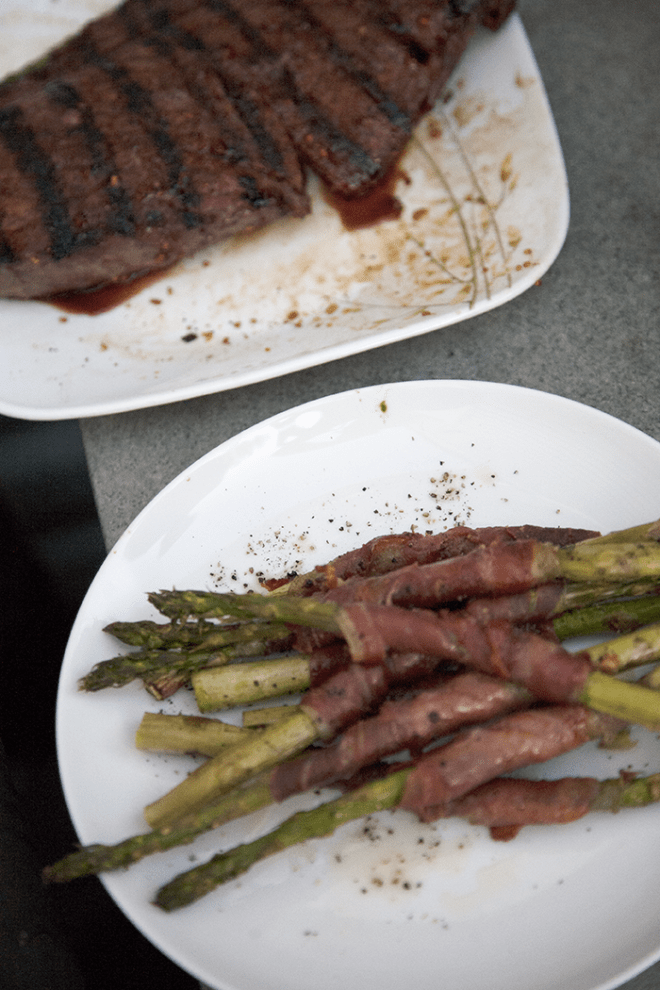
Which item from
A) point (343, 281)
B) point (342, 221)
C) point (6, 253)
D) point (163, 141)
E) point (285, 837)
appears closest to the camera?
point (285, 837)

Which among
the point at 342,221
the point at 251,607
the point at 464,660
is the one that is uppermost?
the point at 342,221

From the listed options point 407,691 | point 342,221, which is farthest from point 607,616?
point 342,221

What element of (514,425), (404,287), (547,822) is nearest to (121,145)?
(404,287)

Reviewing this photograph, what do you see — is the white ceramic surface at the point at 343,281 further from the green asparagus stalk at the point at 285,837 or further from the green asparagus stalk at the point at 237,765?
the green asparagus stalk at the point at 285,837

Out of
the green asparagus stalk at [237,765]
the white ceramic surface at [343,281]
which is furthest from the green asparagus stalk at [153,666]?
the white ceramic surface at [343,281]

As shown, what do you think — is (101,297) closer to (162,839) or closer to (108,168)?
(108,168)

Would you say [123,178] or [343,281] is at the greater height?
[123,178]

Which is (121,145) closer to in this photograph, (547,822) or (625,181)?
(625,181)
